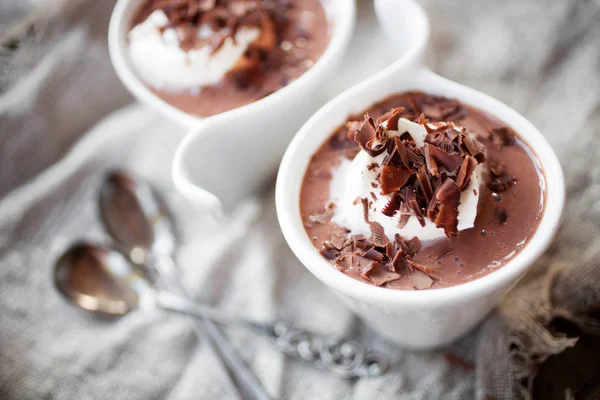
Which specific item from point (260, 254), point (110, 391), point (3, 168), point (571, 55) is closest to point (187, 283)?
point (260, 254)

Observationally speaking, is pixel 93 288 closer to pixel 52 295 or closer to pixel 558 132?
pixel 52 295

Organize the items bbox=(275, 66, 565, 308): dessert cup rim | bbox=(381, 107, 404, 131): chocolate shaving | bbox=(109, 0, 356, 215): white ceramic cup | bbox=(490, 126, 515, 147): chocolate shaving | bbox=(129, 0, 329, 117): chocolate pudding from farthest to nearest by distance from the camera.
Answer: bbox=(129, 0, 329, 117): chocolate pudding < bbox=(109, 0, 356, 215): white ceramic cup < bbox=(490, 126, 515, 147): chocolate shaving < bbox=(381, 107, 404, 131): chocolate shaving < bbox=(275, 66, 565, 308): dessert cup rim

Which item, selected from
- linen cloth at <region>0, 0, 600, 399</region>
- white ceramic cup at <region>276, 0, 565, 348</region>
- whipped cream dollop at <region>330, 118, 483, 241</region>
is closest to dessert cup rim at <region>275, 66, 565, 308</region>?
white ceramic cup at <region>276, 0, 565, 348</region>

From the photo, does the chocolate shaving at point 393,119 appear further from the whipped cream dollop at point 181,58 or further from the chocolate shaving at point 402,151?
the whipped cream dollop at point 181,58

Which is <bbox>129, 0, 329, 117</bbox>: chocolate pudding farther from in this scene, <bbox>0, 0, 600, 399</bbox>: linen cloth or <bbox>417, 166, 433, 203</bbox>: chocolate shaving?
<bbox>417, 166, 433, 203</bbox>: chocolate shaving

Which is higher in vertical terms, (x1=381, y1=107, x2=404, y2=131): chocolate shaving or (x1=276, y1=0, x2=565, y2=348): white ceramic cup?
(x1=381, y1=107, x2=404, y2=131): chocolate shaving

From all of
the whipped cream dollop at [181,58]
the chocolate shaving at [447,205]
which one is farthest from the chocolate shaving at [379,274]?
the whipped cream dollop at [181,58]
